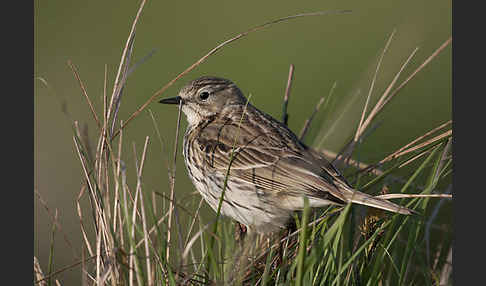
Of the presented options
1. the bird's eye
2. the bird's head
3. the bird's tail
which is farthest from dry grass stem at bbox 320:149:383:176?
the bird's eye

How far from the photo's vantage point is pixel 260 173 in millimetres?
4215

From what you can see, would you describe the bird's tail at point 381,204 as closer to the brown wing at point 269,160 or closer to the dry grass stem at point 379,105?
the brown wing at point 269,160

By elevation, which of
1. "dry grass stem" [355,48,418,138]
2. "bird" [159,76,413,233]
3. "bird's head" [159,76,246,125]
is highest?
"dry grass stem" [355,48,418,138]

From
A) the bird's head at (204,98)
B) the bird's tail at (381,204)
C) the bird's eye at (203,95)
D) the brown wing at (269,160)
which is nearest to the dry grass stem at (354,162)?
the brown wing at (269,160)

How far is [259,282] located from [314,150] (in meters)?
0.95

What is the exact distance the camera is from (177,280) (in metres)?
3.26

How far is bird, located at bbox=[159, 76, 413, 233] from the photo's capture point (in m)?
4.00

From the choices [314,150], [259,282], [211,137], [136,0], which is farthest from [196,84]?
[136,0]

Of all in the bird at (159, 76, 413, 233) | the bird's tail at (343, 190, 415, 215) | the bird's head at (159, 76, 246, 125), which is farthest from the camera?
the bird's head at (159, 76, 246, 125)

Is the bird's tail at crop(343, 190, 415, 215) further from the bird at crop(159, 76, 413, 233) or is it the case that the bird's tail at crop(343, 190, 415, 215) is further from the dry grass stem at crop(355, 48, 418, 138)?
the dry grass stem at crop(355, 48, 418, 138)

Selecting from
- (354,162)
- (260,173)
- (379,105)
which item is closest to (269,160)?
(260,173)

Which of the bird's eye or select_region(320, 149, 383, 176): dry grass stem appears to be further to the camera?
the bird's eye

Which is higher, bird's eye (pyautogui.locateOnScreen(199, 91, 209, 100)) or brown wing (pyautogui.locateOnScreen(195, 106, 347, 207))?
bird's eye (pyautogui.locateOnScreen(199, 91, 209, 100))

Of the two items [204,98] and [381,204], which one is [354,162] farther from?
[204,98]
